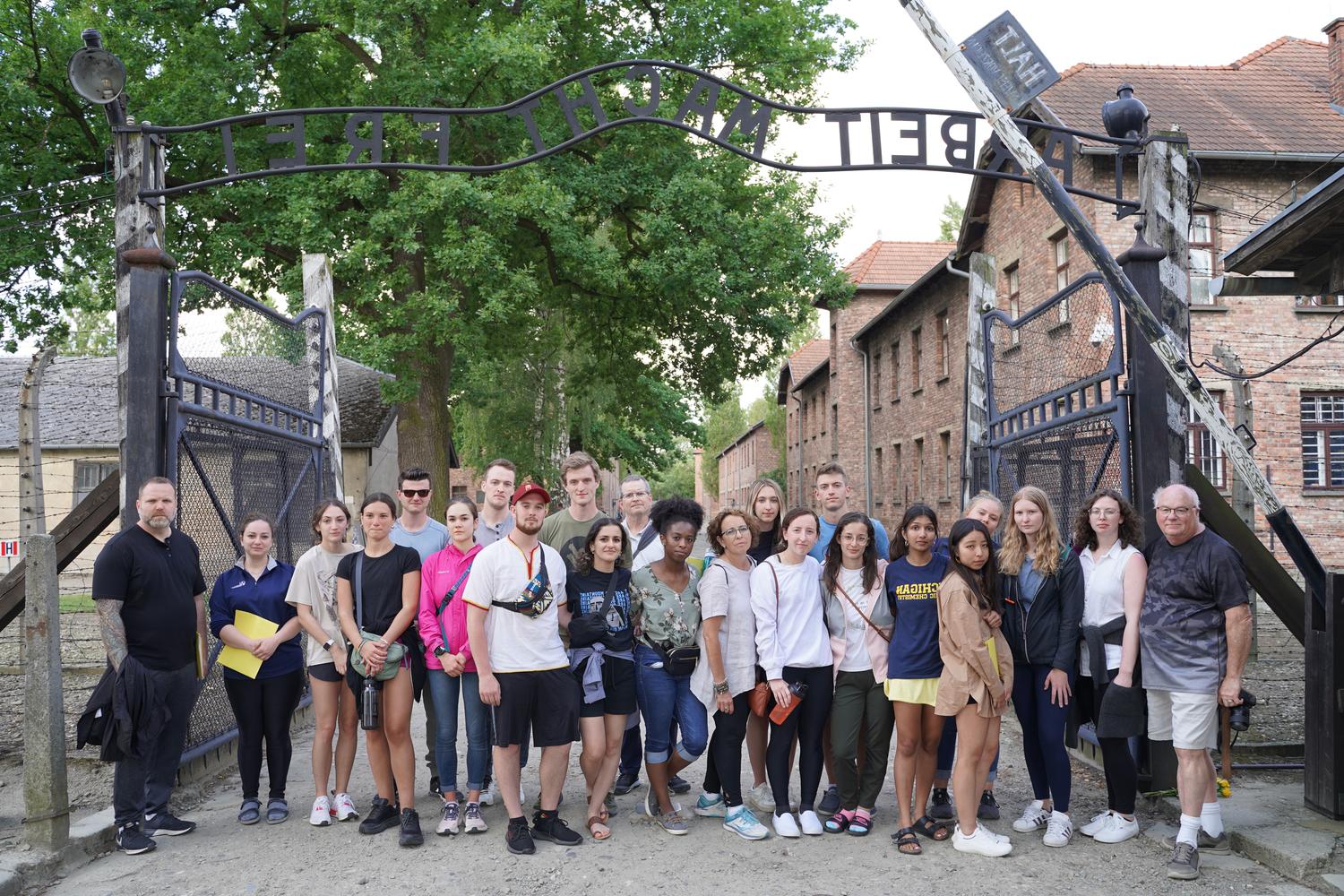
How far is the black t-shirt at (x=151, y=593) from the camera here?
5.61m

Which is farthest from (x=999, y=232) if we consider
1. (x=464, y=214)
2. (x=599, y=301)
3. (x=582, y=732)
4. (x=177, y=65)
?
(x=582, y=732)

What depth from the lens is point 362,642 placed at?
5.85 meters

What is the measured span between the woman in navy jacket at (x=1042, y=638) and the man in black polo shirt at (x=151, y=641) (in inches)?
172

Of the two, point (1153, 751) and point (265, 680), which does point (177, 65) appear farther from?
point (1153, 751)

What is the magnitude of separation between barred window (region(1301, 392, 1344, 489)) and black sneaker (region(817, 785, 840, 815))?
17.5 m

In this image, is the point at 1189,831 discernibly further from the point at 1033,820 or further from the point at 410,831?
Result: the point at 410,831

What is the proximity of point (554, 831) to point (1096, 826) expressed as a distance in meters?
2.79

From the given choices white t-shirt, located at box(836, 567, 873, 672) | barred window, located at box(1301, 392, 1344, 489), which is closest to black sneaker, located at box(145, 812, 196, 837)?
white t-shirt, located at box(836, 567, 873, 672)

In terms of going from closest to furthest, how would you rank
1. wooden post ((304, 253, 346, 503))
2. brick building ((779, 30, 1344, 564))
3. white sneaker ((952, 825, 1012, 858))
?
white sneaker ((952, 825, 1012, 858)), wooden post ((304, 253, 346, 503)), brick building ((779, 30, 1344, 564))

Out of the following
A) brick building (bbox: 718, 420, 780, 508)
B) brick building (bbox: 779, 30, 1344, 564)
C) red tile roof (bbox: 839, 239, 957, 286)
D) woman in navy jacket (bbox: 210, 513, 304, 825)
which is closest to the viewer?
woman in navy jacket (bbox: 210, 513, 304, 825)

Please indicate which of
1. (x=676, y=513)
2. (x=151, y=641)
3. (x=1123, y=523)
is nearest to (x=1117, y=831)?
(x=1123, y=523)

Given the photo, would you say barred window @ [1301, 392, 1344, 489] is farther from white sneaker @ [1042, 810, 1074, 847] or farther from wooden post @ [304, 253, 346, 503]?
wooden post @ [304, 253, 346, 503]

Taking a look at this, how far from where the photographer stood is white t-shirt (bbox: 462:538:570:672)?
5590 mm

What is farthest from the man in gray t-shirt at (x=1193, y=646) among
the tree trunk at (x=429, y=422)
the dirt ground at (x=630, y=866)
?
the tree trunk at (x=429, y=422)
